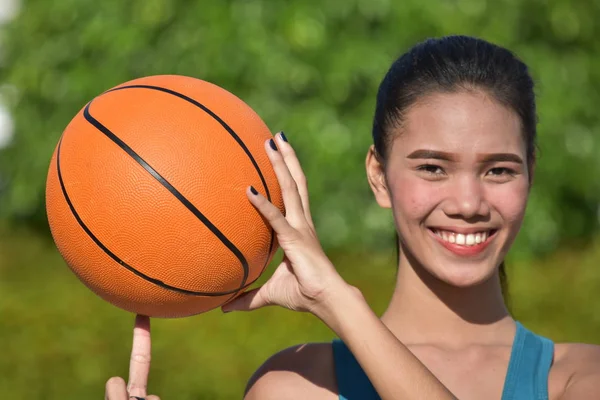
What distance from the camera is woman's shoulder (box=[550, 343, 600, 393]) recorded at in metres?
3.61

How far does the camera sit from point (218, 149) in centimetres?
357

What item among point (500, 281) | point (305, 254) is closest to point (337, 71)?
point (500, 281)

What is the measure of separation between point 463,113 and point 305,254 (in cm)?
73

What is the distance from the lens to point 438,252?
3680 millimetres

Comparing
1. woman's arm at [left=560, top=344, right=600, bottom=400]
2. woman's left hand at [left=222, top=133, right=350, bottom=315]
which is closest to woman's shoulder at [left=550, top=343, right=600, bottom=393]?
woman's arm at [left=560, top=344, right=600, bottom=400]

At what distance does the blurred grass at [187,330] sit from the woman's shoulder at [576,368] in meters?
4.99

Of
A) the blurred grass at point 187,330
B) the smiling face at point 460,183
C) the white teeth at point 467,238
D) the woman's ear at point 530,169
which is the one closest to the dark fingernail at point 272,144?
the smiling face at point 460,183

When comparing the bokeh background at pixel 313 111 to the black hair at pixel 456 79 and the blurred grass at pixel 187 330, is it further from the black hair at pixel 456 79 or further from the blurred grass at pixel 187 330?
the black hair at pixel 456 79

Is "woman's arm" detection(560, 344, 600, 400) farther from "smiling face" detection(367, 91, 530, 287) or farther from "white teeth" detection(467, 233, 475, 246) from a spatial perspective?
"white teeth" detection(467, 233, 475, 246)

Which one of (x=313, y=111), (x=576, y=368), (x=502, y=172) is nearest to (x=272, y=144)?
(x=502, y=172)

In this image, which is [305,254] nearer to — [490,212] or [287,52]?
[490,212]

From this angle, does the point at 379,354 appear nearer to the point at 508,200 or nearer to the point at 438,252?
the point at 438,252

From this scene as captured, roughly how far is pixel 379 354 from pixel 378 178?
87 cm

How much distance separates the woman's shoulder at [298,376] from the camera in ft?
12.4
